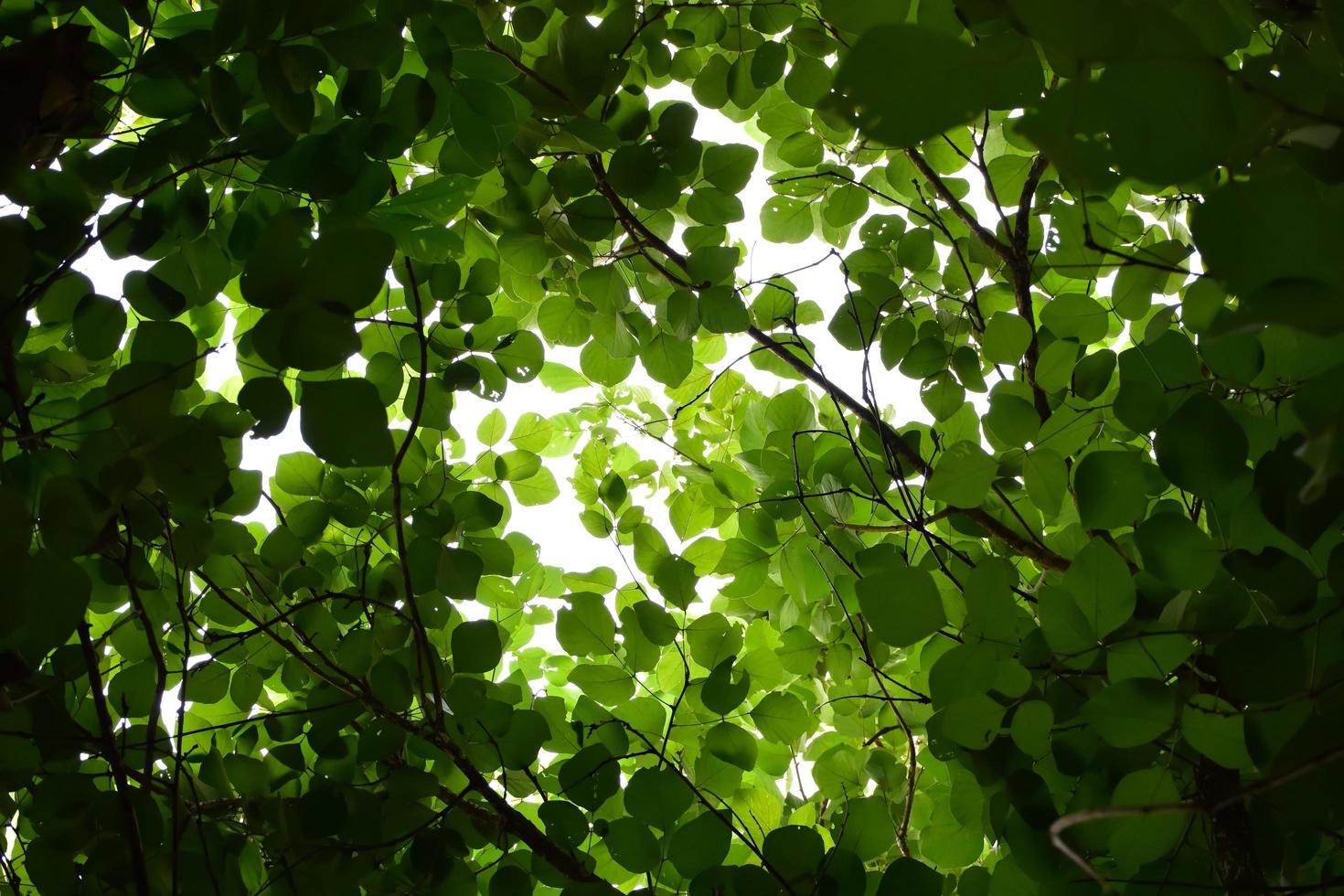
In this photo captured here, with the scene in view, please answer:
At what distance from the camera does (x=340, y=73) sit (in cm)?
110

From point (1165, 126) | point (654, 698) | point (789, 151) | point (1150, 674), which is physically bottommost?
point (1150, 674)

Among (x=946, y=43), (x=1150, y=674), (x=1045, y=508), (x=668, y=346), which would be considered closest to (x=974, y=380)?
(x=1045, y=508)

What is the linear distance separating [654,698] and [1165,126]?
3.16ft

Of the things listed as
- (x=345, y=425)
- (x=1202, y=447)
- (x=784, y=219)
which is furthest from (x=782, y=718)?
(x=784, y=219)

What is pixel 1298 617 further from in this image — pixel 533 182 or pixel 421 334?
pixel 533 182

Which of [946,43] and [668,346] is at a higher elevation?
[668,346]

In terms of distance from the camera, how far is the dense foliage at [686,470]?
1.88ft

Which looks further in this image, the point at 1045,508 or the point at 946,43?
the point at 1045,508

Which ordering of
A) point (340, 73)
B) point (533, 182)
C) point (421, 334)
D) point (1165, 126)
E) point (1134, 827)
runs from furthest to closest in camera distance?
point (533, 182) → point (340, 73) → point (421, 334) → point (1134, 827) → point (1165, 126)

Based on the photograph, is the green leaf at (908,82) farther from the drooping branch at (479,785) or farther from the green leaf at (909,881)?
the drooping branch at (479,785)

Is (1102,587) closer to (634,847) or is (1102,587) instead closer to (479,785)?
(634,847)

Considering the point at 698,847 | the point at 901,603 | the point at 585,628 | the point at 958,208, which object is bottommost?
the point at 698,847

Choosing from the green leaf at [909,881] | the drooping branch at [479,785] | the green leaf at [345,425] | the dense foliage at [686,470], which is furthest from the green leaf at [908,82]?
the drooping branch at [479,785]

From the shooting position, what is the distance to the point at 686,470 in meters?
1.65
